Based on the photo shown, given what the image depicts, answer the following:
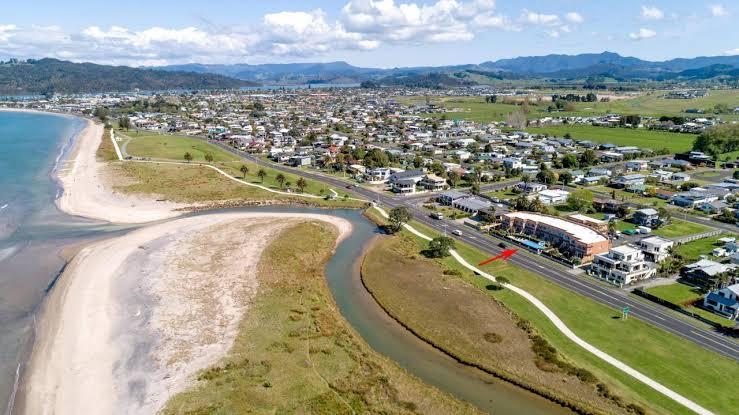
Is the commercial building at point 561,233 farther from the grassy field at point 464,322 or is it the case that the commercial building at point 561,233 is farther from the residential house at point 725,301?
the grassy field at point 464,322

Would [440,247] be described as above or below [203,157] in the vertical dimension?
below

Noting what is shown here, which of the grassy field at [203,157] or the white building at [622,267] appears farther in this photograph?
the grassy field at [203,157]

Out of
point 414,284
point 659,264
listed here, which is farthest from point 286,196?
point 659,264

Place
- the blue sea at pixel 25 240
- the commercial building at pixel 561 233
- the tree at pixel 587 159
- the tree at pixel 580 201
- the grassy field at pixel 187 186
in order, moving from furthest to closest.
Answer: the tree at pixel 587 159 < the grassy field at pixel 187 186 < the tree at pixel 580 201 < the commercial building at pixel 561 233 < the blue sea at pixel 25 240

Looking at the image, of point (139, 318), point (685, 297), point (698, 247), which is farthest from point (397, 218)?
point (698, 247)

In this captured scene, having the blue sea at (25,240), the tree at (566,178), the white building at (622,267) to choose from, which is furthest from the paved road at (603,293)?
the blue sea at (25,240)

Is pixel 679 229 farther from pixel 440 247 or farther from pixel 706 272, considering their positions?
pixel 440 247

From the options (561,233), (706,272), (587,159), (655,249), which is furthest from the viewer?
(587,159)
